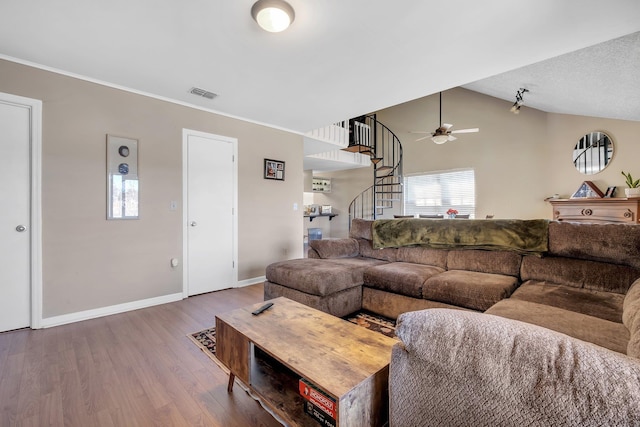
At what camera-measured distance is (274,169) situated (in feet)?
14.0

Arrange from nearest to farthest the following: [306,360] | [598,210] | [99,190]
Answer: [306,360] < [99,190] < [598,210]

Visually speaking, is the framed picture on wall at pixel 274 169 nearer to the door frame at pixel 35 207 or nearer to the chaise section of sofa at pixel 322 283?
the chaise section of sofa at pixel 322 283

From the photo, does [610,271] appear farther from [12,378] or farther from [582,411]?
[12,378]

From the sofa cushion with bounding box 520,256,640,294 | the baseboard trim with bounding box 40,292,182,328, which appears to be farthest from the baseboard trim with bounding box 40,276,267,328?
the sofa cushion with bounding box 520,256,640,294

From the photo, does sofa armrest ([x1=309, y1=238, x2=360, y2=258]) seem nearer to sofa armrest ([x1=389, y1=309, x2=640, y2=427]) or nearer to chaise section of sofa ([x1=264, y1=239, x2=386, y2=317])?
chaise section of sofa ([x1=264, y1=239, x2=386, y2=317])

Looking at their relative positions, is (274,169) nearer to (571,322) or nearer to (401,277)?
(401,277)

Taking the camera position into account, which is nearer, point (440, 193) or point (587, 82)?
point (587, 82)

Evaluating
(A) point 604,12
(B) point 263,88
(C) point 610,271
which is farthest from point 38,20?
(C) point 610,271

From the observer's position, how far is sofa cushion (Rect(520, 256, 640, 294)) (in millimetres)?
1980

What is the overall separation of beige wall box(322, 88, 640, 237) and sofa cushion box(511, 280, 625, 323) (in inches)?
143

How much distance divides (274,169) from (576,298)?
11.8 ft

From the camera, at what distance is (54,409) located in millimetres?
1490

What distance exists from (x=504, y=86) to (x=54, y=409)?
6057mm

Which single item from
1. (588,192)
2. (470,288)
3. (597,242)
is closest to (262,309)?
(470,288)
